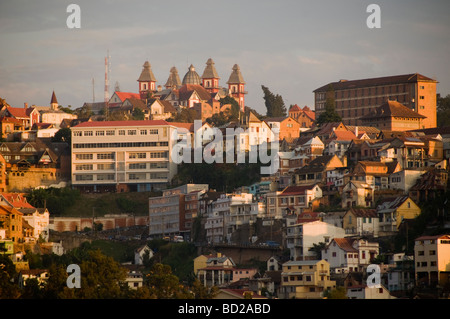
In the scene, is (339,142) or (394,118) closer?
(339,142)

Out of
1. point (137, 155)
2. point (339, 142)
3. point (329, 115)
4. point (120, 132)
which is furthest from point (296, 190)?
point (120, 132)

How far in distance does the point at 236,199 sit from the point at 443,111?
50.8 meters

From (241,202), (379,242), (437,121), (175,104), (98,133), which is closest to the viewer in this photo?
(379,242)

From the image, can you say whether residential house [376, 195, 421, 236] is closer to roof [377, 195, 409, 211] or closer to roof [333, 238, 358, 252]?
roof [377, 195, 409, 211]

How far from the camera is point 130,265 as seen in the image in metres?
118

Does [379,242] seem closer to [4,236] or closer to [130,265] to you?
[130,265]

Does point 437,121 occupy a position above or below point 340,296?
above

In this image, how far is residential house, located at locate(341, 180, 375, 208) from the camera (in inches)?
4525

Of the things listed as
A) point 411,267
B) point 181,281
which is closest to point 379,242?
point 411,267

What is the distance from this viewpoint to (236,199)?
12406cm

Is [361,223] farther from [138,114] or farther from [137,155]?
[138,114]

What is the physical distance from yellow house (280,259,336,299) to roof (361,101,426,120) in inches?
1957

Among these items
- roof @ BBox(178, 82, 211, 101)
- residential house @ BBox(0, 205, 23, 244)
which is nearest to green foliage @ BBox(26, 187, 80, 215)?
residential house @ BBox(0, 205, 23, 244)

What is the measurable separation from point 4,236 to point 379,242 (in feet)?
131
